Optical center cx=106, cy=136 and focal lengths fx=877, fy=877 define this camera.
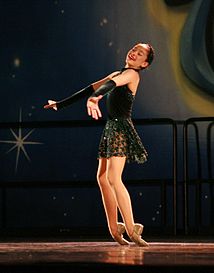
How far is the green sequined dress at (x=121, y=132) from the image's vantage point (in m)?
5.70

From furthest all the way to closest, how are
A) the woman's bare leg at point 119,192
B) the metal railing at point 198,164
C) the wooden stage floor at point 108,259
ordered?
the metal railing at point 198,164 → the woman's bare leg at point 119,192 → the wooden stage floor at point 108,259

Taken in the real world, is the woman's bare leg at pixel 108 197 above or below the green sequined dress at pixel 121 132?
below

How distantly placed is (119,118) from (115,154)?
0.25 meters

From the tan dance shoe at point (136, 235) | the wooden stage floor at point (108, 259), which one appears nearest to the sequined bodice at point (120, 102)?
the tan dance shoe at point (136, 235)

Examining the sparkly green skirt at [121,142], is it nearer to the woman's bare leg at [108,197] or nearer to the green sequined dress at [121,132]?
the green sequined dress at [121,132]

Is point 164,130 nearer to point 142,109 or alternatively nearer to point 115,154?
point 142,109

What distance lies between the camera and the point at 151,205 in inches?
301

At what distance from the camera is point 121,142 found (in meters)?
5.70

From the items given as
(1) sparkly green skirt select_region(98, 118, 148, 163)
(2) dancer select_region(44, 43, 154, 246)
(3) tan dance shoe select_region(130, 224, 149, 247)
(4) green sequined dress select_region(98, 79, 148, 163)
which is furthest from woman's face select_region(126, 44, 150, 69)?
(3) tan dance shoe select_region(130, 224, 149, 247)

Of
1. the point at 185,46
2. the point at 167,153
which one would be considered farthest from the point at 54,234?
the point at 185,46

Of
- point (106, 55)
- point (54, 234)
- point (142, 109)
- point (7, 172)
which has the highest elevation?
point (106, 55)

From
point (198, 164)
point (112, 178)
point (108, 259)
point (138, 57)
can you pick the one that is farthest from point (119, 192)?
point (198, 164)

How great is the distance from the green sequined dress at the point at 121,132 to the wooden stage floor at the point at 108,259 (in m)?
0.61

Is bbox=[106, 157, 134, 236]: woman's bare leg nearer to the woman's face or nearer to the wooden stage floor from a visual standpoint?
the wooden stage floor
